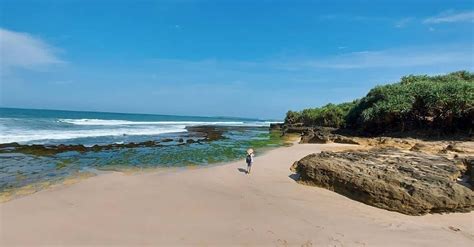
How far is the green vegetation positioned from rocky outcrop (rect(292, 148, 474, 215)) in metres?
14.1

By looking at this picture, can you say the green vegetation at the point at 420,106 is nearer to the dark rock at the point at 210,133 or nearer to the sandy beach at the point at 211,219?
the dark rock at the point at 210,133

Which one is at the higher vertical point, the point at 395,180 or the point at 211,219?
the point at 395,180

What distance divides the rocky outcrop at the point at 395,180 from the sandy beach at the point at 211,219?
28 cm

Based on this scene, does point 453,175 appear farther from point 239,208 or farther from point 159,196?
point 159,196

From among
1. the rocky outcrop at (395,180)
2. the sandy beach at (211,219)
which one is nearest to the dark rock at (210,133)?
the rocky outcrop at (395,180)

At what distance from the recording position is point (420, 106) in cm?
2527

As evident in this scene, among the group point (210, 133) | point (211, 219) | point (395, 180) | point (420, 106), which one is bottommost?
point (211, 219)

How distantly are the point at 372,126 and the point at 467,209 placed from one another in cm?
2211

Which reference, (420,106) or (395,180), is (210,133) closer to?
(420,106)

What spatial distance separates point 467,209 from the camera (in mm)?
7473

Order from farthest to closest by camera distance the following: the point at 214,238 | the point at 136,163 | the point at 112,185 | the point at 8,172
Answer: the point at 136,163 < the point at 8,172 < the point at 112,185 < the point at 214,238

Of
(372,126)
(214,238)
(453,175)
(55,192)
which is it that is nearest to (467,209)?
(453,175)

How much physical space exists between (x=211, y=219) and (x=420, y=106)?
23995mm

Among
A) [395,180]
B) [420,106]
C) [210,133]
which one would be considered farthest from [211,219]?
[210,133]
